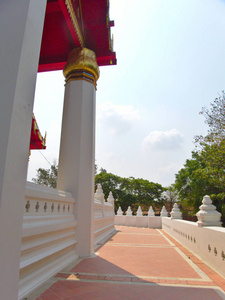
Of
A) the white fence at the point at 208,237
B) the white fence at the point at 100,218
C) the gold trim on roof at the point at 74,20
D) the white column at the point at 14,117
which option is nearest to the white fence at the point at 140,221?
the white fence at the point at 100,218

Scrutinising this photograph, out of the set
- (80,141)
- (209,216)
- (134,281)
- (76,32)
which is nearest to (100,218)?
(80,141)

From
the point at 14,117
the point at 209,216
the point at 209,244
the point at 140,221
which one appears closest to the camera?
the point at 14,117

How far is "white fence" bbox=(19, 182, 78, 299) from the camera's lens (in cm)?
270

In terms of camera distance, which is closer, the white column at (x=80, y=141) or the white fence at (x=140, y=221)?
the white column at (x=80, y=141)

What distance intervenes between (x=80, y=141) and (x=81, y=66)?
1874mm

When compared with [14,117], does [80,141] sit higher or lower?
higher

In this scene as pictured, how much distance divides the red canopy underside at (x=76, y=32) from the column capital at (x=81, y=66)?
0.27m

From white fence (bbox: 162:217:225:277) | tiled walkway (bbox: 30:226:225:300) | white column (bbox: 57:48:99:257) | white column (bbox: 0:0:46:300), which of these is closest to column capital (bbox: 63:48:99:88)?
white column (bbox: 57:48:99:257)

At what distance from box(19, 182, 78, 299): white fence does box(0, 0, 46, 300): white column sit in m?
0.77

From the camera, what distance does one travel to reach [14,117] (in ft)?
6.11

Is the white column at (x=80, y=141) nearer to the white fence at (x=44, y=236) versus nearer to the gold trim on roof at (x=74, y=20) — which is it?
the gold trim on roof at (x=74, y=20)

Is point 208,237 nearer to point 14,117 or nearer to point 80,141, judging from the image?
point 80,141

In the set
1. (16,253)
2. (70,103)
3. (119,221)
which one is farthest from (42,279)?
(119,221)

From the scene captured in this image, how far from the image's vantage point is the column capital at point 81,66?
5312 millimetres
